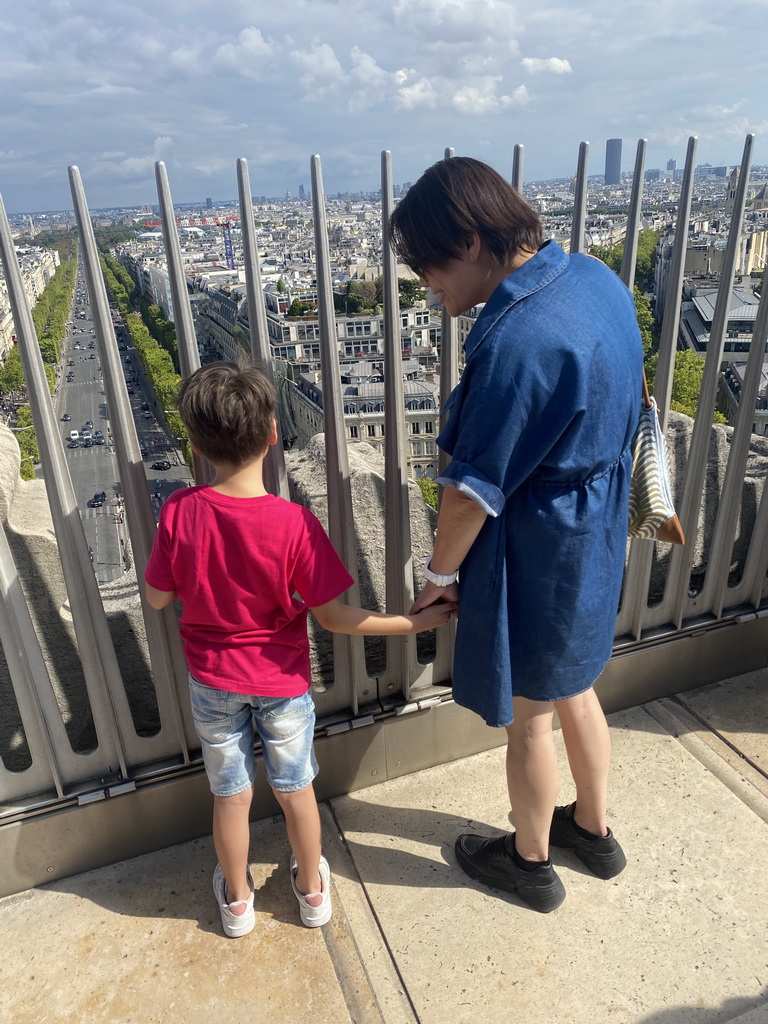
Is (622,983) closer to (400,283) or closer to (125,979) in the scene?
(125,979)

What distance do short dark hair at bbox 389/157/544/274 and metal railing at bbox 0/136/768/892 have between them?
486mm

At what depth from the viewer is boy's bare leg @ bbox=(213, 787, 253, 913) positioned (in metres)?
2.35

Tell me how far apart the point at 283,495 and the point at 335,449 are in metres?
0.24

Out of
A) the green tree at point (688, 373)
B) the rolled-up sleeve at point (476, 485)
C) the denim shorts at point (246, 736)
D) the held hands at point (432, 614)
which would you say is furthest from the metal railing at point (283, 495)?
the rolled-up sleeve at point (476, 485)

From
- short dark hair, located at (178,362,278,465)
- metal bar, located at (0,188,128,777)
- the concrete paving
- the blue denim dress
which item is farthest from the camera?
the concrete paving

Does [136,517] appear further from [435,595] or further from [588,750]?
[588,750]

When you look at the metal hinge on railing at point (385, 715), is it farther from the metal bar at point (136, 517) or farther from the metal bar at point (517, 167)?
the metal bar at point (517, 167)

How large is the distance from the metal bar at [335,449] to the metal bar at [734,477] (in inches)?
68.7

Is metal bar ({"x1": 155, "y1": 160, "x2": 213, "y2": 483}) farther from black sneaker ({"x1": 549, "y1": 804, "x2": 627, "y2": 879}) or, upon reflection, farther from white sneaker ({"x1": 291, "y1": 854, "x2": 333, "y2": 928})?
black sneaker ({"x1": 549, "y1": 804, "x2": 627, "y2": 879})

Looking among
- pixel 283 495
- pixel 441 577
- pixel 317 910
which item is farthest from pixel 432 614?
pixel 317 910

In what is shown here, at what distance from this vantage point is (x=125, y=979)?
2.33m

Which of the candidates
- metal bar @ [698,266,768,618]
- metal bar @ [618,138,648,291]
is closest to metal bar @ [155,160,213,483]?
metal bar @ [618,138,648,291]

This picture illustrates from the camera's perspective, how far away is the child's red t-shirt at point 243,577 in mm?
2047

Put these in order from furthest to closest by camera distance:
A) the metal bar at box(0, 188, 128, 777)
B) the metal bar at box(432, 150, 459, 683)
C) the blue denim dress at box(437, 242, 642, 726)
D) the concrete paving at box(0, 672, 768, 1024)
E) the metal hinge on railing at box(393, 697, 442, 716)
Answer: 1. the metal hinge on railing at box(393, 697, 442, 716)
2. the metal bar at box(432, 150, 459, 683)
3. the concrete paving at box(0, 672, 768, 1024)
4. the metal bar at box(0, 188, 128, 777)
5. the blue denim dress at box(437, 242, 642, 726)
